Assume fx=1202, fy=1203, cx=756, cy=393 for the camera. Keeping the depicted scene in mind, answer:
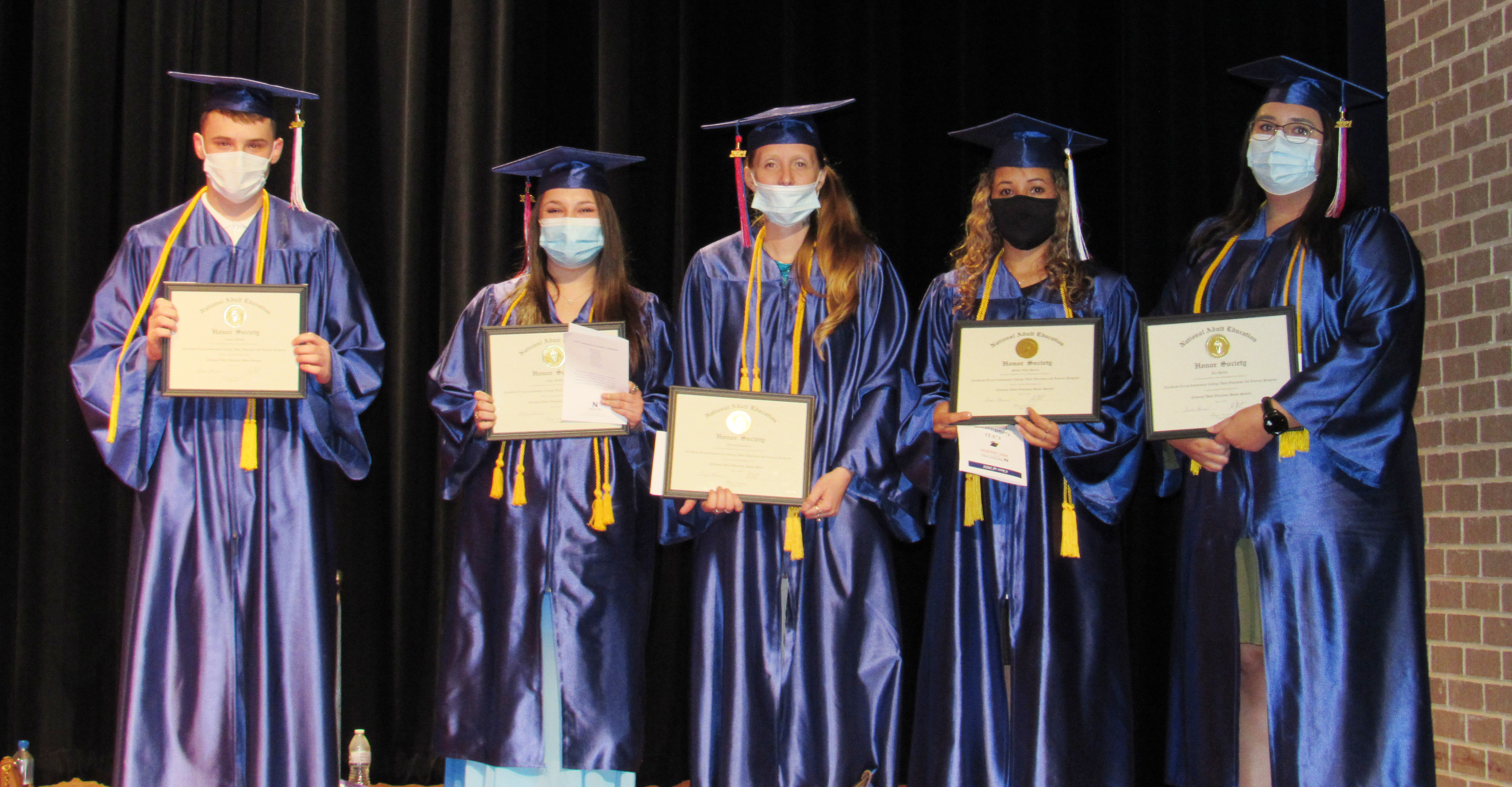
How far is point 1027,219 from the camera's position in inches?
148

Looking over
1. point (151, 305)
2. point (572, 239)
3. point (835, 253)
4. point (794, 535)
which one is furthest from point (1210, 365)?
point (151, 305)

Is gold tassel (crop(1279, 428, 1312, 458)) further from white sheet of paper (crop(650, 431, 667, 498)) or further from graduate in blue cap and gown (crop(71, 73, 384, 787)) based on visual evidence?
graduate in blue cap and gown (crop(71, 73, 384, 787))

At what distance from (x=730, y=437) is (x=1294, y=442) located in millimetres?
1561

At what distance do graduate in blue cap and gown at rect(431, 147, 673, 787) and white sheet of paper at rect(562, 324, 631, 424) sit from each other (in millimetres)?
43

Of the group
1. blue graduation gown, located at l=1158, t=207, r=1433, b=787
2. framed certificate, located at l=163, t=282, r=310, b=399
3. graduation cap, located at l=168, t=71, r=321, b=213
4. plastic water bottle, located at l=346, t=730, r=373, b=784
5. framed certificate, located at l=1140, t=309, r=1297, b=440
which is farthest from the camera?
plastic water bottle, located at l=346, t=730, r=373, b=784

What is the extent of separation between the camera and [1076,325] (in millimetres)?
3490

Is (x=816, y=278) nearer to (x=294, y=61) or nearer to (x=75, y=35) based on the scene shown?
(x=294, y=61)

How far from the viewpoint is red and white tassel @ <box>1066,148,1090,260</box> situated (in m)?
3.79

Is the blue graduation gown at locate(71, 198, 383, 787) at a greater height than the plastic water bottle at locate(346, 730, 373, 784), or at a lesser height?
greater

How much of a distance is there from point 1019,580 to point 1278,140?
150cm

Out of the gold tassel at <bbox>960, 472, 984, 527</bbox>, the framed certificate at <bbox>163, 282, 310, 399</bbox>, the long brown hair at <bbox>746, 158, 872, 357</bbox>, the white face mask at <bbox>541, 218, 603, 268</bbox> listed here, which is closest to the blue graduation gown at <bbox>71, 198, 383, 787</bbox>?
the framed certificate at <bbox>163, 282, 310, 399</bbox>

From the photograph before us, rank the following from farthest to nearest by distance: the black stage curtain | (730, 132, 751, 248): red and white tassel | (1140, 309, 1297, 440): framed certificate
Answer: the black stage curtain → (730, 132, 751, 248): red and white tassel → (1140, 309, 1297, 440): framed certificate

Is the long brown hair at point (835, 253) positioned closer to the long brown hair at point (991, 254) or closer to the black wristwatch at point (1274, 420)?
the long brown hair at point (991, 254)

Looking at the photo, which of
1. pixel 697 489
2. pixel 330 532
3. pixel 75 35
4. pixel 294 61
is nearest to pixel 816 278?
pixel 697 489
